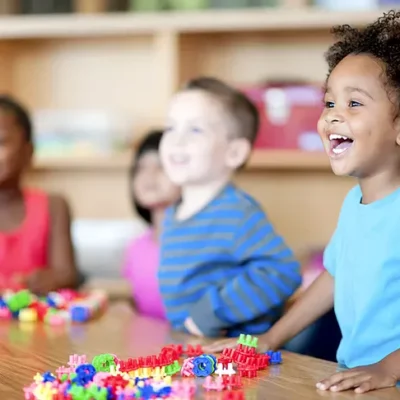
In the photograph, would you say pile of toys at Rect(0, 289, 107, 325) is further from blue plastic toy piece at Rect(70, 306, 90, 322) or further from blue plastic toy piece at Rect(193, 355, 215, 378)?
blue plastic toy piece at Rect(193, 355, 215, 378)

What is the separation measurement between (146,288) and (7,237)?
377mm

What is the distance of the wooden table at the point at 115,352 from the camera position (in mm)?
1107

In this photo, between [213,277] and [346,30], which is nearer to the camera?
[346,30]

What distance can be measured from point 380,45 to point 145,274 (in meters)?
1.23

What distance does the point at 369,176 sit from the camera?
1280 mm

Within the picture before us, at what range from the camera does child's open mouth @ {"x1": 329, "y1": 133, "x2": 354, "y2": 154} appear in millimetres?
1264

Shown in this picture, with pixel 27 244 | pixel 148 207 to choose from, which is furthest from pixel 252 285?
pixel 148 207

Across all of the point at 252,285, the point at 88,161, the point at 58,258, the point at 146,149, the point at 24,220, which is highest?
the point at 88,161

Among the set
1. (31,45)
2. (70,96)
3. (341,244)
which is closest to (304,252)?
(70,96)

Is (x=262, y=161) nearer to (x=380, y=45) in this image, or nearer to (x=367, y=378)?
Answer: (x=380, y=45)

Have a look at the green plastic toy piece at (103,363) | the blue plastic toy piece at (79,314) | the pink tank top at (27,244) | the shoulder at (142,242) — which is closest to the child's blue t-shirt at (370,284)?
the green plastic toy piece at (103,363)

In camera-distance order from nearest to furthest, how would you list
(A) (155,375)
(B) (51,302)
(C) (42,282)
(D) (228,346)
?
(A) (155,375), (D) (228,346), (B) (51,302), (C) (42,282)

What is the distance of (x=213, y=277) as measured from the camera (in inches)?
64.9

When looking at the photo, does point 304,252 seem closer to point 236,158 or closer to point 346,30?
point 236,158
